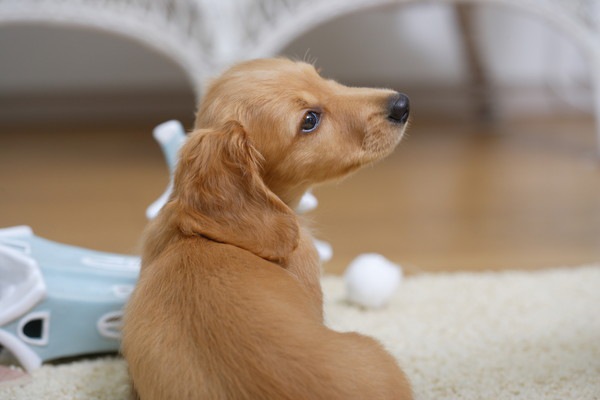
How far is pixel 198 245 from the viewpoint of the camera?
1.18 m

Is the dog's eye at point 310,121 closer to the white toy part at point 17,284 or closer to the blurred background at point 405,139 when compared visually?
the white toy part at point 17,284

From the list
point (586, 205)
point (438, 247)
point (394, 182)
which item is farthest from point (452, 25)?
point (438, 247)

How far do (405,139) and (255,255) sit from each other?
293 cm

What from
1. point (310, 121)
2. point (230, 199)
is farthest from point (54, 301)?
point (310, 121)

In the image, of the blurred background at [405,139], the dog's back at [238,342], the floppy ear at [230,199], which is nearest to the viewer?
the dog's back at [238,342]

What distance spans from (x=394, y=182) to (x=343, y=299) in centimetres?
134

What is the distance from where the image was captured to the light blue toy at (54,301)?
1456 mm

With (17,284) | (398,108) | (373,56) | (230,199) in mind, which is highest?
(373,56)

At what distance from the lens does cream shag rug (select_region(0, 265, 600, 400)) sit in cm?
136

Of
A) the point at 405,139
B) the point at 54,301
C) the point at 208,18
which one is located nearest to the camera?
the point at 54,301

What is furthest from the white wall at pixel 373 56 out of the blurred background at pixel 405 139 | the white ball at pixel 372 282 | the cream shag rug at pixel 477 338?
the white ball at pixel 372 282

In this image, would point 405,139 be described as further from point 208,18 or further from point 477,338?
point 477,338

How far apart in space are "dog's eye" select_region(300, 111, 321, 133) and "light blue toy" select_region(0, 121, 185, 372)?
0.33 metres

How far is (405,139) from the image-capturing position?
4020 mm
